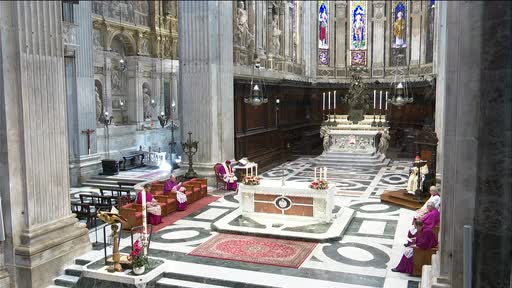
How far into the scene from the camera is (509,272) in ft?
14.2

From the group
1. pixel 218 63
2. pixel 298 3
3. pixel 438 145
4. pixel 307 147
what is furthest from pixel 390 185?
pixel 298 3

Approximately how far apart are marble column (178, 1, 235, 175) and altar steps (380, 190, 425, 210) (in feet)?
18.2

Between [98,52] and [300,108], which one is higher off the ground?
[98,52]

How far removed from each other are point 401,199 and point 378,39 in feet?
58.5

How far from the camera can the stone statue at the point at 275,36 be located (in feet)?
78.1

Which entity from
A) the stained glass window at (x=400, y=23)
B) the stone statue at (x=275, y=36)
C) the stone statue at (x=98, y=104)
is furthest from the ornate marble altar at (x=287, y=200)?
the stained glass window at (x=400, y=23)

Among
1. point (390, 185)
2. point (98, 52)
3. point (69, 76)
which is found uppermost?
point (98, 52)

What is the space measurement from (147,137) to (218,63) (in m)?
9.04

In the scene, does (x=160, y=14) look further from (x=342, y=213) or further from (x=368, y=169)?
(x=342, y=213)

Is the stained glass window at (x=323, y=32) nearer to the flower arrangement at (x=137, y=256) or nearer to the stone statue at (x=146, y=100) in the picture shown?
the stone statue at (x=146, y=100)

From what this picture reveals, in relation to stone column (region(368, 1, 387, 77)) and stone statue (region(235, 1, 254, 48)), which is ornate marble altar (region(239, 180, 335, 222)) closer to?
stone statue (region(235, 1, 254, 48))

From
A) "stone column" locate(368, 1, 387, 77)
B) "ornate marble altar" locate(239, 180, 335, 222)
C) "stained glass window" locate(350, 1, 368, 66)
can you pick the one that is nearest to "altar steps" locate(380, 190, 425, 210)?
"ornate marble altar" locate(239, 180, 335, 222)

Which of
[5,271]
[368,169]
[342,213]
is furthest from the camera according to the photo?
[368,169]

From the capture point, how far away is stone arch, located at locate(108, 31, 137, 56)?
71.3ft
